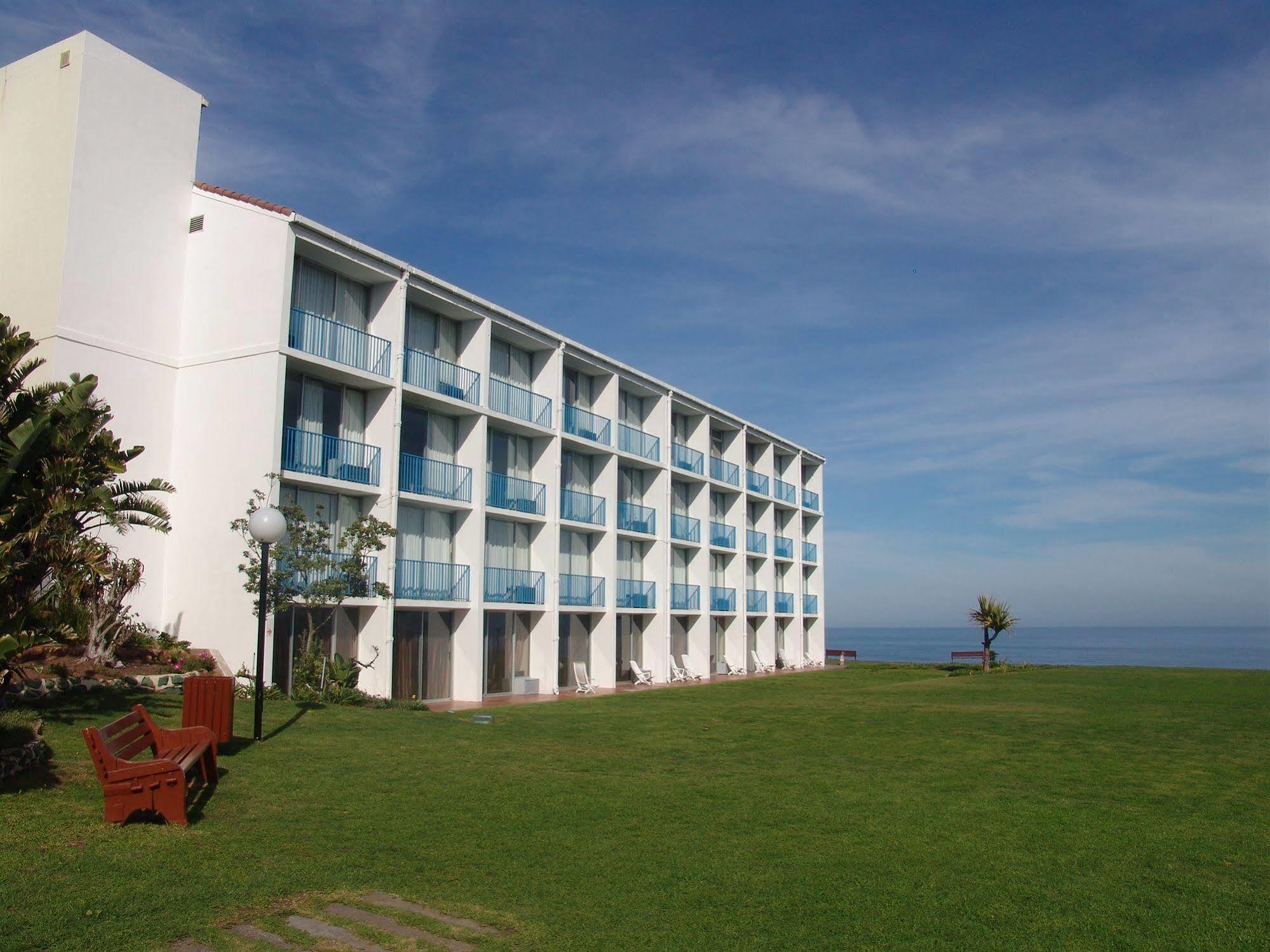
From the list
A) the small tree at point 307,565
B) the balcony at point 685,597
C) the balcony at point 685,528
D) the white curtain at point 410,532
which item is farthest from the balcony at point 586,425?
the small tree at point 307,565

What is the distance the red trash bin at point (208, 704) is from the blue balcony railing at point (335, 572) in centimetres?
683

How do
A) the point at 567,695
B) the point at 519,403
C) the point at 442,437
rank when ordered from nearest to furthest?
the point at 442,437, the point at 567,695, the point at 519,403

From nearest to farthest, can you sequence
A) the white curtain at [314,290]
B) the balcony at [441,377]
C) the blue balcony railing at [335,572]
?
1. the blue balcony railing at [335,572]
2. the white curtain at [314,290]
3. the balcony at [441,377]

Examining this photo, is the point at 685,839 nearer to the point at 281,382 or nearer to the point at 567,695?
the point at 281,382

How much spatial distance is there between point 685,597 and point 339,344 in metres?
19.4

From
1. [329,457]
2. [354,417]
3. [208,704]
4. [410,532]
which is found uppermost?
[354,417]

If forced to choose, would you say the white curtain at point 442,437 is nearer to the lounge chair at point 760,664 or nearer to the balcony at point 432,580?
the balcony at point 432,580

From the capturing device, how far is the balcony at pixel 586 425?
30.5m

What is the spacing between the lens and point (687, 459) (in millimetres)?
38000

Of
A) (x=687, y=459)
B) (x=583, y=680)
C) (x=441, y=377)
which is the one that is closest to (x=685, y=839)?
(x=441, y=377)

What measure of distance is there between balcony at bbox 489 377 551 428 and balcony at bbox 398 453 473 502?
2.15 metres

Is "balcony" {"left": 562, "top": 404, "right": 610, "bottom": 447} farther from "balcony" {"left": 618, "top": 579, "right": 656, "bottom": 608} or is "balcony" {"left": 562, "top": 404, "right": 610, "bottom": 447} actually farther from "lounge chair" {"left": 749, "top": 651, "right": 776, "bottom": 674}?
"lounge chair" {"left": 749, "top": 651, "right": 776, "bottom": 674}

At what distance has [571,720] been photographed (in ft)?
62.0

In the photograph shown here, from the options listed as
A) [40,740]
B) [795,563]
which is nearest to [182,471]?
[40,740]
